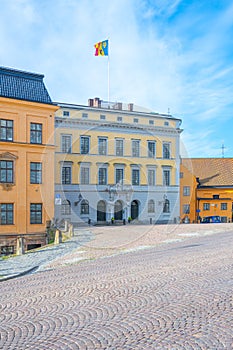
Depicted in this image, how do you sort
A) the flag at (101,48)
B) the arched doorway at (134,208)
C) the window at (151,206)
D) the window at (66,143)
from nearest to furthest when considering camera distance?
1. the flag at (101,48)
2. the window at (66,143)
3. the arched doorway at (134,208)
4. the window at (151,206)

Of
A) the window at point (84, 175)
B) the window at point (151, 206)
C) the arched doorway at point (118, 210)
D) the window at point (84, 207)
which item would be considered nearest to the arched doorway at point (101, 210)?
the arched doorway at point (118, 210)

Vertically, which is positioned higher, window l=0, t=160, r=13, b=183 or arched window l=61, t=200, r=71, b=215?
window l=0, t=160, r=13, b=183

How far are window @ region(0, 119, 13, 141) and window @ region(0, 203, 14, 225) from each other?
4.31m

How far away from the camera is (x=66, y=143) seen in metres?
41.9

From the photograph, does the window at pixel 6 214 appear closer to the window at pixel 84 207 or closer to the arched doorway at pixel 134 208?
the window at pixel 84 207

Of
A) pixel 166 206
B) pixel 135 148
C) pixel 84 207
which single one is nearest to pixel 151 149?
pixel 135 148

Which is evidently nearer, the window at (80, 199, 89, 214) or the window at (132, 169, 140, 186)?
the window at (80, 199, 89, 214)

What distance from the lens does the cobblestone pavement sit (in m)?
5.54

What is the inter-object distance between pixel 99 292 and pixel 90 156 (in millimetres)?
34841

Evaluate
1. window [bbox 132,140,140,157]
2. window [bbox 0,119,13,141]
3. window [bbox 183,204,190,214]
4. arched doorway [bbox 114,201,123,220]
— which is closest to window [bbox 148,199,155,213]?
window [bbox 183,204,190,214]

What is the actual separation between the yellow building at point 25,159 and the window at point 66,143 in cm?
1358

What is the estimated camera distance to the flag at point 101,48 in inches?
1569

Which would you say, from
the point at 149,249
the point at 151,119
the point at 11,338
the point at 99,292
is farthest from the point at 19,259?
the point at 151,119

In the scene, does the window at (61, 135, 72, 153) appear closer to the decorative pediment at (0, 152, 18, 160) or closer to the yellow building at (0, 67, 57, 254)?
the yellow building at (0, 67, 57, 254)
